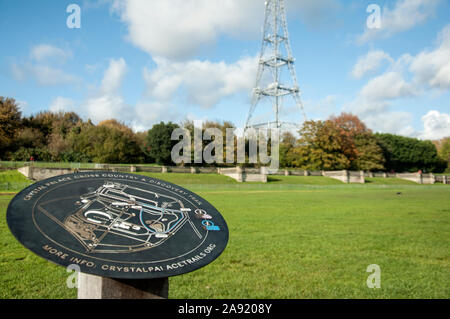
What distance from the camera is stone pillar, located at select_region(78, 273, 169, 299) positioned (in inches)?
124

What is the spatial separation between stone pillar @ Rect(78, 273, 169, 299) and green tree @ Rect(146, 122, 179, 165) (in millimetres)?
67296

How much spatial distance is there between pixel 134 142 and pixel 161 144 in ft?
18.8

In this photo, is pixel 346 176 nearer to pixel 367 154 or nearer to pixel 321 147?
pixel 321 147

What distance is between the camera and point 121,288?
3.18m

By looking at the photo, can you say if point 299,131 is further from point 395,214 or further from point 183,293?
point 183,293

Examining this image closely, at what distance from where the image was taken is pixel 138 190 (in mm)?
4770

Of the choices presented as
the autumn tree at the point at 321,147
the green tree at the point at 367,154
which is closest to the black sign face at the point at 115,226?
the autumn tree at the point at 321,147

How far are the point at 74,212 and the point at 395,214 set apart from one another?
1554 centimetres

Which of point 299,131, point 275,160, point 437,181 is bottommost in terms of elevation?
point 437,181

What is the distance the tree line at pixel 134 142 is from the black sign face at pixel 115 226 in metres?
51.5

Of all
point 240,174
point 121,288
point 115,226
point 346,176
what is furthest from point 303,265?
point 346,176

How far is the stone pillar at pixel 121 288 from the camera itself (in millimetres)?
3150

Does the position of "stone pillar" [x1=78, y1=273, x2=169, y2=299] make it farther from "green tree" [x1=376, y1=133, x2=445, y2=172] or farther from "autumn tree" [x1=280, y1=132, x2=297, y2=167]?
"green tree" [x1=376, y1=133, x2=445, y2=172]

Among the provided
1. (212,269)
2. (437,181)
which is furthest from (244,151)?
(212,269)
